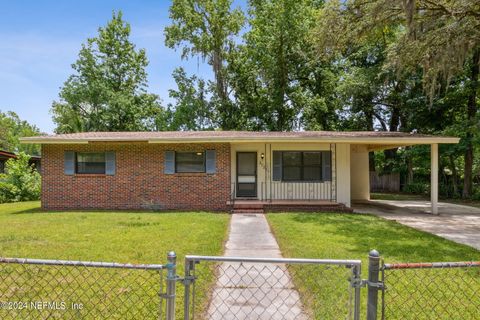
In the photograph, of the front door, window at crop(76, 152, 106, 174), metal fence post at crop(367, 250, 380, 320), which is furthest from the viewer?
the front door

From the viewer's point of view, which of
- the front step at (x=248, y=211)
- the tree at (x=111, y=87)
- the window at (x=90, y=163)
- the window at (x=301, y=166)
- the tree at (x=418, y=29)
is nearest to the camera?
the tree at (x=418, y=29)

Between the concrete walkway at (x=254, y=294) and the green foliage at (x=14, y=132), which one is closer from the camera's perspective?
the concrete walkway at (x=254, y=294)

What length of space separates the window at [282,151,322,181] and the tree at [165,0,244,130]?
12647mm

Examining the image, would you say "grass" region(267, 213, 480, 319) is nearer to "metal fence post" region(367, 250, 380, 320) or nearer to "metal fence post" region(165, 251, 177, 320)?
"metal fence post" region(367, 250, 380, 320)

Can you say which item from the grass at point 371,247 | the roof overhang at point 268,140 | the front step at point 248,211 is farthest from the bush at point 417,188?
the front step at point 248,211

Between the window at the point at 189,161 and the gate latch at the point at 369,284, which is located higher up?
the window at the point at 189,161

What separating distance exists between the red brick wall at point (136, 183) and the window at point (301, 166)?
2317 mm

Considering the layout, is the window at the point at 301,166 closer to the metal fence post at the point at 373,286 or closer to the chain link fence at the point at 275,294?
the chain link fence at the point at 275,294

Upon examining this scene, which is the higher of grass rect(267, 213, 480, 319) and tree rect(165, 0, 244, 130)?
tree rect(165, 0, 244, 130)

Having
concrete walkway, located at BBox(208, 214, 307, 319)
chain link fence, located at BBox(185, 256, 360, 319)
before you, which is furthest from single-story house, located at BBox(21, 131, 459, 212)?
chain link fence, located at BBox(185, 256, 360, 319)

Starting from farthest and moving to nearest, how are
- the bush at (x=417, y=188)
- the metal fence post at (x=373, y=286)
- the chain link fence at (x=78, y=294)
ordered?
the bush at (x=417, y=188), the chain link fence at (x=78, y=294), the metal fence post at (x=373, y=286)

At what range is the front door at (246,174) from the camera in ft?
45.0

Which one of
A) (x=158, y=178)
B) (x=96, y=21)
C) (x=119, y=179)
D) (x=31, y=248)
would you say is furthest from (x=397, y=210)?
(x=96, y=21)

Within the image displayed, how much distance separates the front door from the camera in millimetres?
13711
